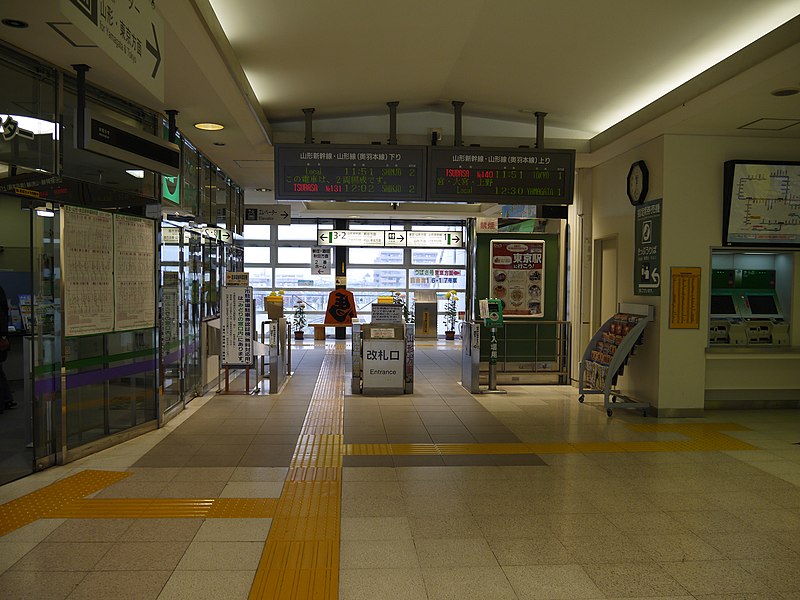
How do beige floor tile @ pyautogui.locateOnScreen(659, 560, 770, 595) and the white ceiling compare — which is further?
the white ceiling

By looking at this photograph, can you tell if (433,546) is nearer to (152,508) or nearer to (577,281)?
(152,508)

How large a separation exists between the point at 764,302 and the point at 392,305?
182 inches

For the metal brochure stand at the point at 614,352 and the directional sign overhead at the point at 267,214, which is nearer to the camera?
the metal brochure stand at the point at 614,352

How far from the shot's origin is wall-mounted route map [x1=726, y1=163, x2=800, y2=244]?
21.6 feet

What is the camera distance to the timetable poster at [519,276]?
30.5 ft

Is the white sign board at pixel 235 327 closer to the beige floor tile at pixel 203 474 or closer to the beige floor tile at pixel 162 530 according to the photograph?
the beige floor tile at pixel 203 474

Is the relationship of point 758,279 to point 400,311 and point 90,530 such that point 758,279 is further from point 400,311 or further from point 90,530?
point 90,530

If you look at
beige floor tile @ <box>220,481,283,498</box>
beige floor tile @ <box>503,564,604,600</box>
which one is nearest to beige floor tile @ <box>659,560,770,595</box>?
beige floor tile @ <box>503,564,604,600</box>

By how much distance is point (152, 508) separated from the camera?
3.88 m

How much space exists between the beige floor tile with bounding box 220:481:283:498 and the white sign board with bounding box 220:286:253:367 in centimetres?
377

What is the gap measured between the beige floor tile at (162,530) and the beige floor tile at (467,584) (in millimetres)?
1414

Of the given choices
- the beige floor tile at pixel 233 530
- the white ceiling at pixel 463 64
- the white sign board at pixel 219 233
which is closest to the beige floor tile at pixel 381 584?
the beige floor tile at pixel 233 530

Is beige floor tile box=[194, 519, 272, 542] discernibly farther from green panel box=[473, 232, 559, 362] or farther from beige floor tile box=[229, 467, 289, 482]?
green panel box=[473, 232, 559, 362]

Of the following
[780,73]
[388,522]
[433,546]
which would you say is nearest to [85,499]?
[388,522]
